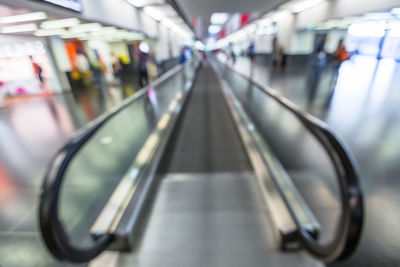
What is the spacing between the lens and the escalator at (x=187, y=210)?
1.06 meters

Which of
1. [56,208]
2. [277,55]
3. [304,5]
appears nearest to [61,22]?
[56,208]

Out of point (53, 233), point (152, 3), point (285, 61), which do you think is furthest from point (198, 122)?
point (285, 61)

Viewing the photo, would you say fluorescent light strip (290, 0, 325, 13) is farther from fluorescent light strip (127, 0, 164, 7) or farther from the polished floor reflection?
fluorescent light strip (127, 0, 164, 7)

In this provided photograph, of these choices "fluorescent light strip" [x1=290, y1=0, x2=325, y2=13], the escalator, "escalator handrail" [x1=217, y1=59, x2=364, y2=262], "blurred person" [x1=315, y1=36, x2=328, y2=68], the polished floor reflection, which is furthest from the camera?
"fluorescent light strip" [x1=290, y1=0, x2=325, y2=13]

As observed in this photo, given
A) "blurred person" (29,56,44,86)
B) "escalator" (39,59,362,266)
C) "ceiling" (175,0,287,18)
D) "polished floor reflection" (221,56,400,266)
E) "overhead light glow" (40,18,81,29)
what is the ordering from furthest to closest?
1. "ceiling" (175,0,287,18)
2. "blurred person" (29,56,44,86)
3. "overhead light glow" (40,18,81,29)
4. "polished floor reflection" (221,56,400,266)
5. "escalator" (39,59,362,266)

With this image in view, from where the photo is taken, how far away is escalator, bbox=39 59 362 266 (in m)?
1.06

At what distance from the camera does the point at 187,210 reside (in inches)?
80.5

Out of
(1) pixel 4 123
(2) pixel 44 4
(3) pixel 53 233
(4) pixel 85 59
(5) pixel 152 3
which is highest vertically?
(5) pixel 152 3

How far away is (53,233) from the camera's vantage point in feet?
3.39

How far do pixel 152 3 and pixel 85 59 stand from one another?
588 cm

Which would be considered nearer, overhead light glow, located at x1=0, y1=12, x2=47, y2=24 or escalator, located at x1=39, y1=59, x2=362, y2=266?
escalator, located at x1=39, y1=59, x2=362, y2=266

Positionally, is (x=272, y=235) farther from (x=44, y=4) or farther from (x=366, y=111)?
(x=44, y=4)

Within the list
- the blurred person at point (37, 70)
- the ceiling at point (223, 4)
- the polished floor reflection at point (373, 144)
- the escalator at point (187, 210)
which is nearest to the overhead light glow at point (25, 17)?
the blurred person at point (37, 70)

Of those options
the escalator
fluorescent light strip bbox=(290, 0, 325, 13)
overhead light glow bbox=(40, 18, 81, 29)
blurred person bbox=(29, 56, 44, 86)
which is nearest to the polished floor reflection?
the escalator
